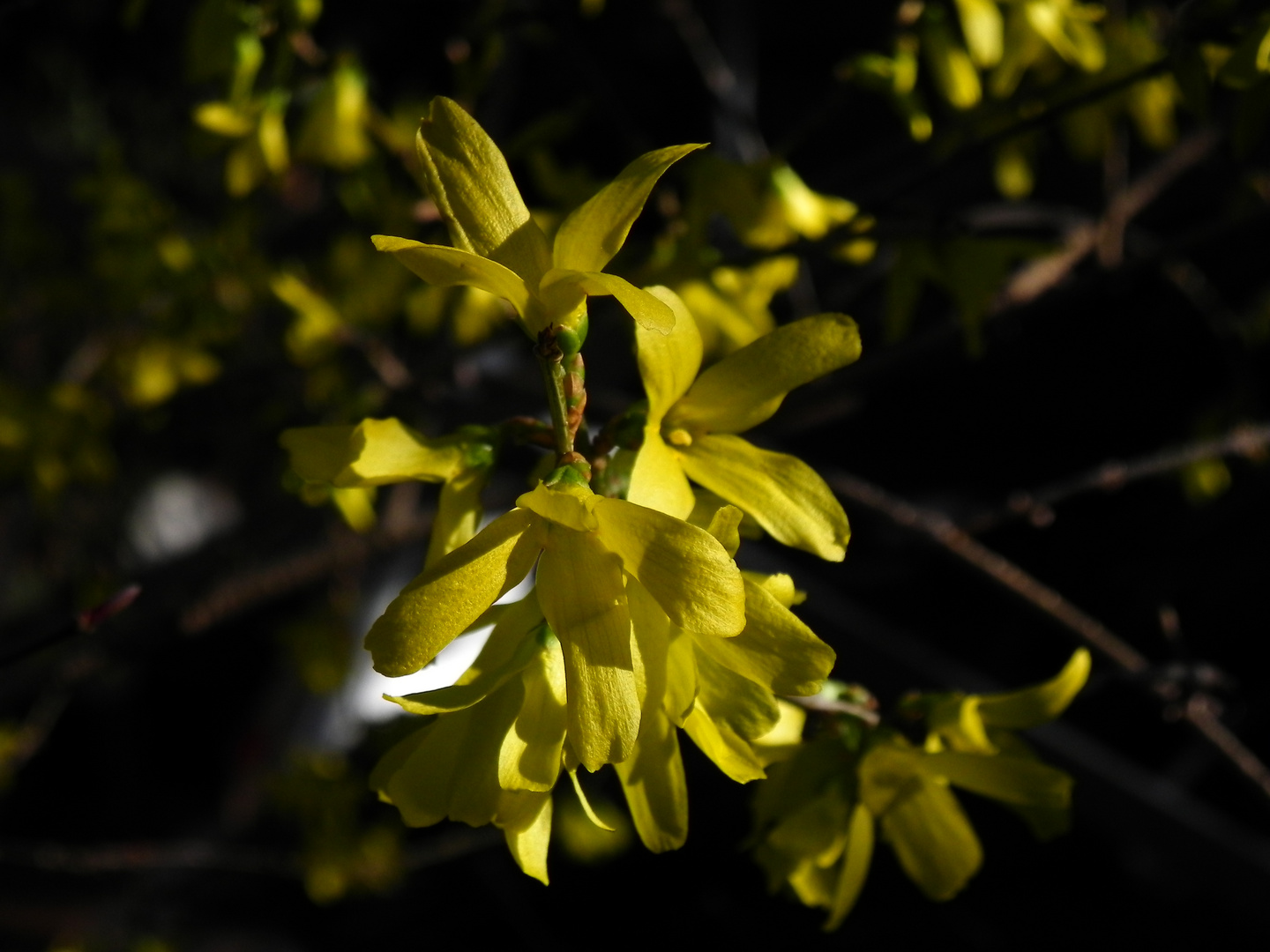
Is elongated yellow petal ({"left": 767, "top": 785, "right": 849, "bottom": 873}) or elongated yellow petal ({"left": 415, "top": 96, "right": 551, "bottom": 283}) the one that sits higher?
elongated yellow petal ({"left": 415, "top": 96, "right": 551, "bottom": 283})

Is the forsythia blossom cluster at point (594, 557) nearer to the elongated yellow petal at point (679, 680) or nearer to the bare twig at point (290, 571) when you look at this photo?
the elongated yellow petal at point (679, 680)

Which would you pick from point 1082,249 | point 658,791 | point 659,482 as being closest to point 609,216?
point 659,482

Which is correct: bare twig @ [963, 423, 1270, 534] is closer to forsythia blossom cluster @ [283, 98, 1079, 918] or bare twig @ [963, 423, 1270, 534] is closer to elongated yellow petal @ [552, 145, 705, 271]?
forsythia blossom cluster @ [283, 98, 1079, 918]

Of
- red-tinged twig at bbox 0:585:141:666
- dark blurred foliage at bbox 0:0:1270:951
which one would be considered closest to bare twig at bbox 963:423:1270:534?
dark blurred foliage at bbox 0:0:1270:951

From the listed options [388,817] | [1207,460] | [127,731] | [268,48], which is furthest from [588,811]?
[127,731]

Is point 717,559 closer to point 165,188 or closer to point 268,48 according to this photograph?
point 268,48

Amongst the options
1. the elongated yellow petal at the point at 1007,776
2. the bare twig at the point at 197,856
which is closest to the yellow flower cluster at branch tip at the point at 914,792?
the elongated yellow petal at the point at 1007,776

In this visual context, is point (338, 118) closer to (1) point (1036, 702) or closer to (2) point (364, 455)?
(2) point (364, 455)
